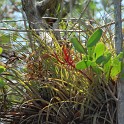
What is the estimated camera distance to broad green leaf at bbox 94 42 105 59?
110 centimetres

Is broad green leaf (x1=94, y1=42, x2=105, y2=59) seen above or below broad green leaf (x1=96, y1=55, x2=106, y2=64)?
above

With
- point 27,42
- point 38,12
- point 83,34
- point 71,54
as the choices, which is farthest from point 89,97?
point 38,12

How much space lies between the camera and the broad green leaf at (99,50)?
1.10m

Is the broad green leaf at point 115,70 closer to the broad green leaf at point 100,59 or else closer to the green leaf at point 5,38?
the broad green leaf at point 100,59

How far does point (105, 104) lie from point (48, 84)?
0.19 m

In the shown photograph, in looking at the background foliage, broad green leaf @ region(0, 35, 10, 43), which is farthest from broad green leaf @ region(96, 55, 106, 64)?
broad green leaf @ region(0, 35, 10, 43)

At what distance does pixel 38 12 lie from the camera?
1.92m

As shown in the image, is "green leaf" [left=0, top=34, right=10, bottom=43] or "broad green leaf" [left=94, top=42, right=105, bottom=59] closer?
"broad green leaf" [left=94, top=42, right=105, bottom=59]

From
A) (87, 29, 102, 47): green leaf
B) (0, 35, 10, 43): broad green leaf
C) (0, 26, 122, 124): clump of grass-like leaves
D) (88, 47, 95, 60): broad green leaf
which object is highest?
(0, 35, 10, 43): broad green leaf

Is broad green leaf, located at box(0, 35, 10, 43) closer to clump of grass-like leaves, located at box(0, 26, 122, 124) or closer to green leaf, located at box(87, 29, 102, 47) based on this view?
clump of grass-like leaves, located at box(0, 26, 122, 124)

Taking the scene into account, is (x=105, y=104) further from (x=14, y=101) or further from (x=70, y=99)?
(x=14, y=101)

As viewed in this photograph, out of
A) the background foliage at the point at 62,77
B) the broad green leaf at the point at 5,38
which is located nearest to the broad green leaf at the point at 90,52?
the background foliage at the point at 62,77

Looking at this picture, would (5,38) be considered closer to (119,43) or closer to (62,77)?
(62,77)

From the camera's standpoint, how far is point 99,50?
3.61 ft
